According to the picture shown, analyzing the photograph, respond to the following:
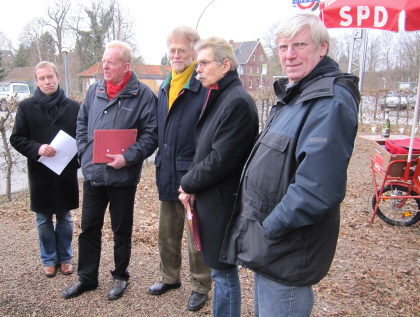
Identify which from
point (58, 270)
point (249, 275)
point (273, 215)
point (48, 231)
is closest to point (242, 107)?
point (273, 215)

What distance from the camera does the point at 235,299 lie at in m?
2.38

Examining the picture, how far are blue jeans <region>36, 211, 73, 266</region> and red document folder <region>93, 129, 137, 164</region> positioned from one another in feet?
3.19

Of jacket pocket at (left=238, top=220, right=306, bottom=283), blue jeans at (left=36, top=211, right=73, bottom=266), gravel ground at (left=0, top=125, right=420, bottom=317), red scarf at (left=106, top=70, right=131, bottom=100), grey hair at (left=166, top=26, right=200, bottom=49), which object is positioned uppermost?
grey hair at (left=166, top=26, right=200, bottom=49)

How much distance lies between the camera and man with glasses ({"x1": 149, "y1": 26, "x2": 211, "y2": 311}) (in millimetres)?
2795

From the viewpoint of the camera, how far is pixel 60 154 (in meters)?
3.26

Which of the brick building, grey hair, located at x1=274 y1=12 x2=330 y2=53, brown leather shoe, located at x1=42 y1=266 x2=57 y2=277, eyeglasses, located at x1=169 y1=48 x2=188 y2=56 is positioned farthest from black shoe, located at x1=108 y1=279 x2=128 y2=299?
the brick building

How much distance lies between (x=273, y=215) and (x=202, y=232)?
923 millimetres

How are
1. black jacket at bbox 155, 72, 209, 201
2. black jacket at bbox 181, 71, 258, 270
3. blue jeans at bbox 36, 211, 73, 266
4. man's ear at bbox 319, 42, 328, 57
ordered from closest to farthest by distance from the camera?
man's ear at bbox 319, 42, 328, 57
black jacket at bbox 181, 71, 258, 270
black jacket at bbox 155, 72, 209, 201
blue jeans at bbox 36, 211, 73, 266

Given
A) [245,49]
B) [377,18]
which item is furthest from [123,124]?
[245,49]

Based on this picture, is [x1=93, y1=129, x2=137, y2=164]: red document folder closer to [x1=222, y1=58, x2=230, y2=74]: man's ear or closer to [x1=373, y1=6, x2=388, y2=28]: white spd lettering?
[x1=222, y1=58, x2=230, y2=74]: man's ear

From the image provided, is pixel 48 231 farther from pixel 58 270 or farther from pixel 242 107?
pixel 242 107

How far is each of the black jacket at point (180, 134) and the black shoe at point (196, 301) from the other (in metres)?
0.86

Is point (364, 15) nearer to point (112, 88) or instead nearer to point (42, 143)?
point (112, 88)

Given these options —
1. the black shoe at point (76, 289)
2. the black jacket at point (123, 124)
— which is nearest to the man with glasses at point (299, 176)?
the black jacket at point (123, 124)
